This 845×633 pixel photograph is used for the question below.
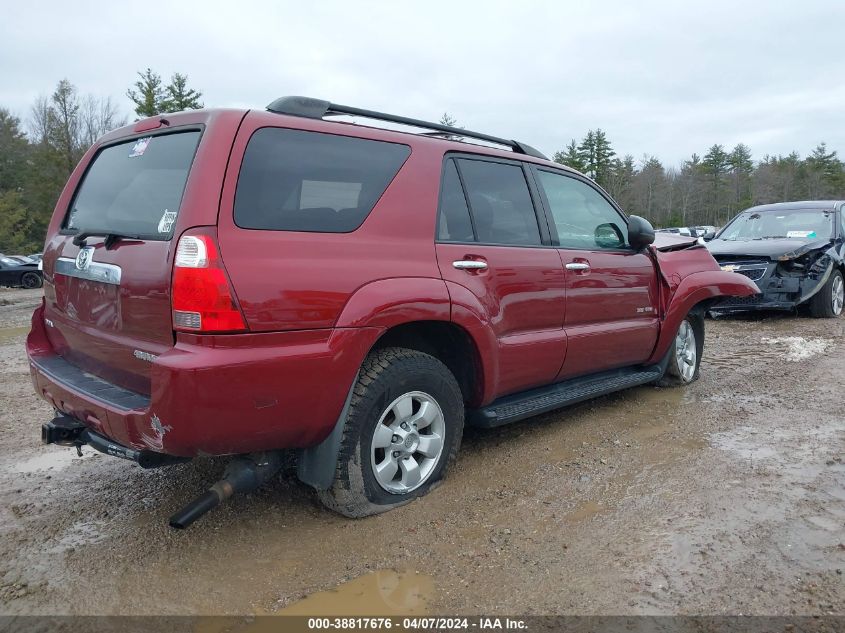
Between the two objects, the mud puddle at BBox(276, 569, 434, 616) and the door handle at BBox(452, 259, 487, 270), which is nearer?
the mud puddle at BBox(276, 569, 434, 616)

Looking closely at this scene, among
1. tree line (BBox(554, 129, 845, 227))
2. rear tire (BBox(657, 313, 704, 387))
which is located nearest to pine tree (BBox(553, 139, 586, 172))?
tree line (BBox(554, 129, 845, 227))

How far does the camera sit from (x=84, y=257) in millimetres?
2795

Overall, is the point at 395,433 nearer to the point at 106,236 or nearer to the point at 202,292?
the point at 202,292

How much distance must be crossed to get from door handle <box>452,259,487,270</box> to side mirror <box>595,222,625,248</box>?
128 centimetres

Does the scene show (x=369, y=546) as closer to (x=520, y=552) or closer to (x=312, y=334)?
(x=520, y=552)

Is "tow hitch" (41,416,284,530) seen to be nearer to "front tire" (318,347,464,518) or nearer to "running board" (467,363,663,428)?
"front tire" (318,347,464,518)

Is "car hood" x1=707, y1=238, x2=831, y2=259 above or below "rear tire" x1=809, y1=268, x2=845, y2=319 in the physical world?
above

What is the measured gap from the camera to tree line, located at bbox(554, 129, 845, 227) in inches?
2391

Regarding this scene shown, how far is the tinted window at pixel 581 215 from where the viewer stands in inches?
155

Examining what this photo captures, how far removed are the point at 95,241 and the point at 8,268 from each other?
835 inches

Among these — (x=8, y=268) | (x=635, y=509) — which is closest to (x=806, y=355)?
(x=635, y=509)

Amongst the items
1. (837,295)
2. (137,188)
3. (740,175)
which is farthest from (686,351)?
(740,175)

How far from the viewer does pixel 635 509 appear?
9.84 feet

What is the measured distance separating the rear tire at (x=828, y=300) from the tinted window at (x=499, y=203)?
6.69 metres
